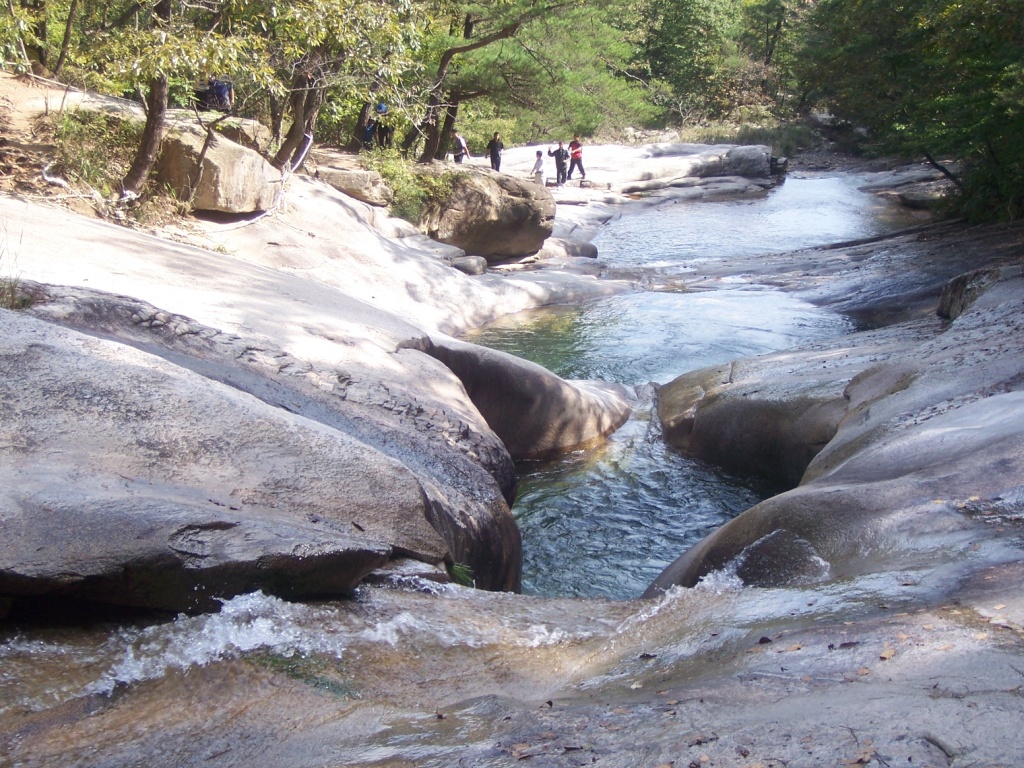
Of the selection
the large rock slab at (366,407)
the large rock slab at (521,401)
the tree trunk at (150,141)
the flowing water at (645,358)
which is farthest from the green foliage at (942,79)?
the tree trunk at (150,141)

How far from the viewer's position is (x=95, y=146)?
40.1 feet

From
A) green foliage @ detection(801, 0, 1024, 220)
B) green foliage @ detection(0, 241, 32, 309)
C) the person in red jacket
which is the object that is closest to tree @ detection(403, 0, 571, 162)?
green foliage @ detection(801, 0, 1024, 220)

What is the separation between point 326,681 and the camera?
3.38 metres

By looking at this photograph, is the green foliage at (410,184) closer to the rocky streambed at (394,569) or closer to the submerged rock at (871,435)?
the submerged rock at (871,435)

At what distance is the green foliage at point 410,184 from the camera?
58.0 feet

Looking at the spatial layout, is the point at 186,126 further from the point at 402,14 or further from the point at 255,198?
the point at 402,14

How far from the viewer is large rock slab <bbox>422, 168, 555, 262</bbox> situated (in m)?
18.4

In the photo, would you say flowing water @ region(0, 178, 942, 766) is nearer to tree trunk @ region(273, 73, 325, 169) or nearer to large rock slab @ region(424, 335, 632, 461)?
large rock slab @ region(424, 335, 632, 461)

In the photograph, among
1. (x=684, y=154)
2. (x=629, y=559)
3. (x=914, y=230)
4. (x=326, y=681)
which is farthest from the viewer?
(x=684, y=154)

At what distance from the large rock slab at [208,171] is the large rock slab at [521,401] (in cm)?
537

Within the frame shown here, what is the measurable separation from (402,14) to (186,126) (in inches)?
A: 147

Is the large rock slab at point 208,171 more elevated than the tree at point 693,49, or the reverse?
the tree at point 693,49

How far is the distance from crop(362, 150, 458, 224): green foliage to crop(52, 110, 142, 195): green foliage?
5620 millimetres

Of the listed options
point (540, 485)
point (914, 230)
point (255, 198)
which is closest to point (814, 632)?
point (540, 485)
